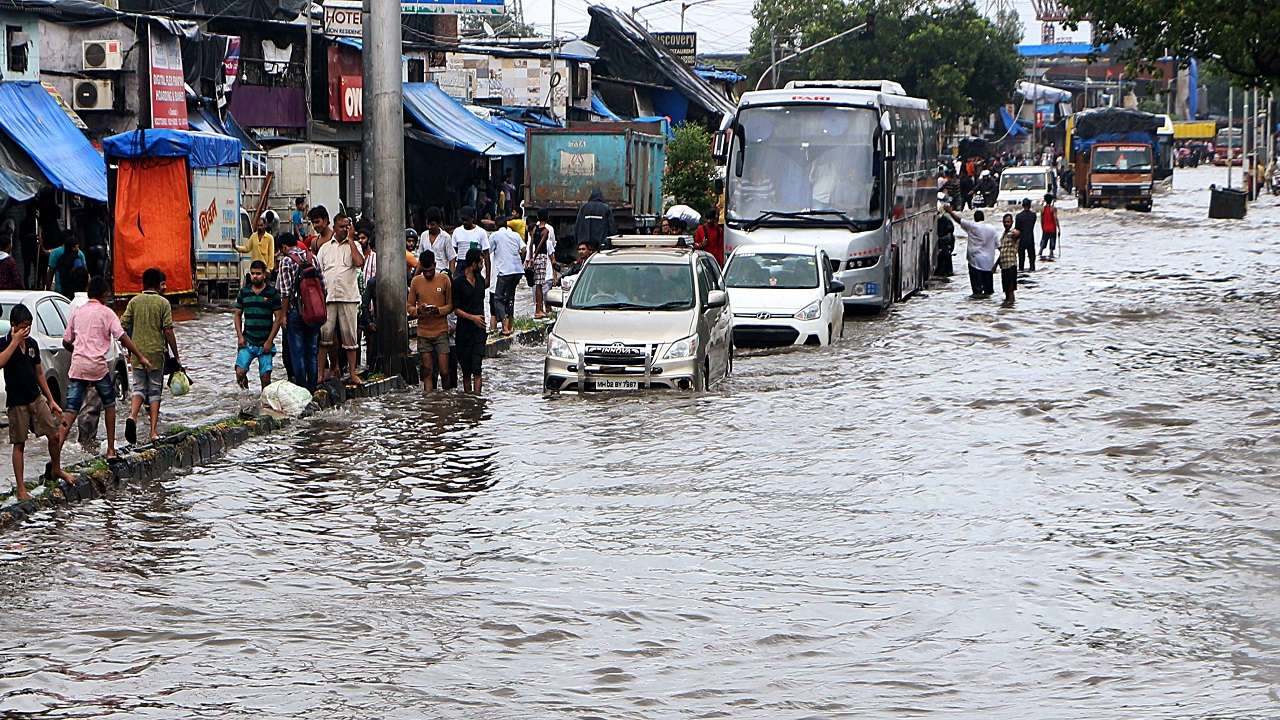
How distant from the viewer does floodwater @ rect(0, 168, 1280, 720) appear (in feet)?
26.6

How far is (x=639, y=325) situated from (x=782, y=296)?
5662 mm

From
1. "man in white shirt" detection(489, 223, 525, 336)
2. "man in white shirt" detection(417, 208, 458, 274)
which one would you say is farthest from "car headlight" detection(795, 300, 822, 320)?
"man in white shirt" detection(417, 208, 458, 274)

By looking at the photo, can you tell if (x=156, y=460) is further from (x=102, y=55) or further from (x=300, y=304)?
(x=102, y=55)

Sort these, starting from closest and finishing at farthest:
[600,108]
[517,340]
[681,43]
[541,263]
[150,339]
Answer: [150,339]
[517,340]
[541,263]
[600,108]
[681,43]

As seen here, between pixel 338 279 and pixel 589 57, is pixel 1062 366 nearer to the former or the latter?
pixel 338 279

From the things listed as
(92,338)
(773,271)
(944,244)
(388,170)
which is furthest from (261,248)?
(944,244)

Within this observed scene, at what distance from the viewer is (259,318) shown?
1719 centimetres

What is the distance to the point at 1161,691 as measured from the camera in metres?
7.98

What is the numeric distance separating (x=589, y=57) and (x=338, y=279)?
1283 inches

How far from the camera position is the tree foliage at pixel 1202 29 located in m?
28.3

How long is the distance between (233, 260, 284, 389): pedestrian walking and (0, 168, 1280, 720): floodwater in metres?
1.01

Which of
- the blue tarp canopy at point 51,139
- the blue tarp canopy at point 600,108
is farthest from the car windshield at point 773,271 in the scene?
the blue tarp canopy at point 600,108

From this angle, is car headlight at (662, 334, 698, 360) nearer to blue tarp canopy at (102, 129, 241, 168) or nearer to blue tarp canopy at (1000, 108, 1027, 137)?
blue tarp canopy at (102, 129, 241, 168)

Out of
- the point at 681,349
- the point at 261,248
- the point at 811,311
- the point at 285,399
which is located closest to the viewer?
the point at 285,399
